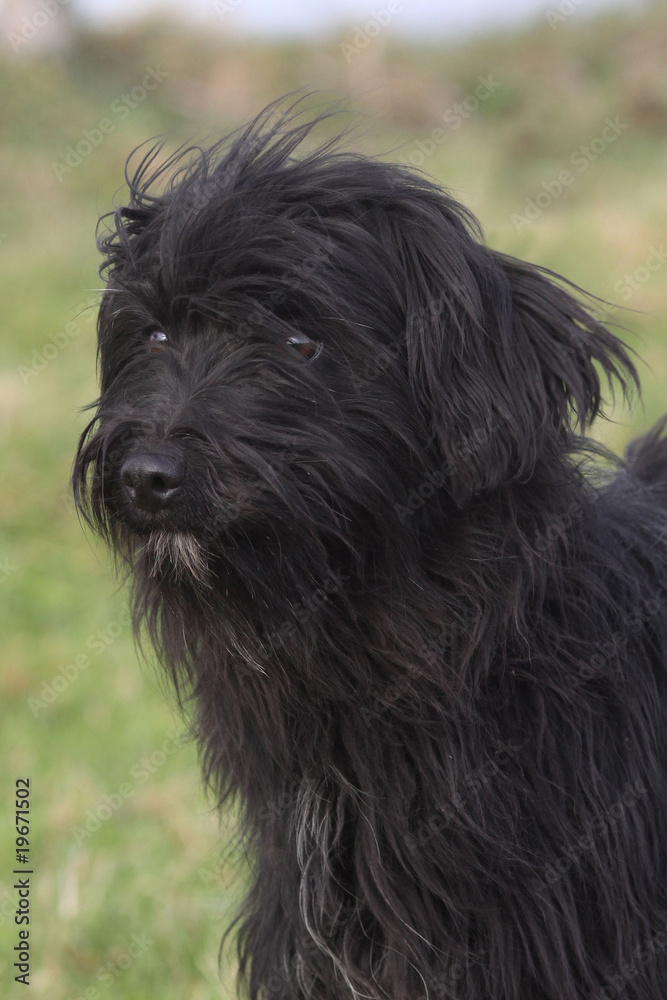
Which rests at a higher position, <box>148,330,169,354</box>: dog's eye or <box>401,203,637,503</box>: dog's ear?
<box>148,330,169,354</box>: dog's eye

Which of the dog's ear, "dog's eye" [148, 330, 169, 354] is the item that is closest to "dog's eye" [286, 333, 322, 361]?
the dog's ear

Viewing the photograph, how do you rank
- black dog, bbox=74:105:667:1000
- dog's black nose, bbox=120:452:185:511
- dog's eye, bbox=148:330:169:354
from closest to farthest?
1. dog's black nose, bbox=120:452:185:511
2. black dog, bbox=74:105:667:1000
3. dog's eye, bbox=148:330:169:354

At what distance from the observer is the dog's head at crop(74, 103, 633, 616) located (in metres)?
2.34

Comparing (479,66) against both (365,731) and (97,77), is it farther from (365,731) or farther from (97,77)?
(365,731)

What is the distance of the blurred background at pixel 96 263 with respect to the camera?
430 cm

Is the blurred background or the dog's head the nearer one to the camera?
the dog's head

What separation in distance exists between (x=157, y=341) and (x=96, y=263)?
28.6 feet

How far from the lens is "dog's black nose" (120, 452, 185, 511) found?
2.25 meters

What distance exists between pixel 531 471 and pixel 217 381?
736mm

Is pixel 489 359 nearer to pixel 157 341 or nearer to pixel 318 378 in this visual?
pixel 318 378

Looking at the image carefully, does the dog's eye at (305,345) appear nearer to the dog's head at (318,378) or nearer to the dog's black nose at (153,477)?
the dog's head at (318,378)

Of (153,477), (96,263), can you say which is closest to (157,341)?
(153,477)

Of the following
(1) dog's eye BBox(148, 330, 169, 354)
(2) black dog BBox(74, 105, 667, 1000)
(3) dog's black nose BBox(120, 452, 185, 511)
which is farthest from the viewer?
(1) dog's eye BBox(148, 330, 169, 354)

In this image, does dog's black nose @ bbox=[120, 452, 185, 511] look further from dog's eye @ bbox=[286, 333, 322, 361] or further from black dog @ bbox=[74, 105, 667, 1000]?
dog's eye @ bbox=[286, 333, 322, 361]
